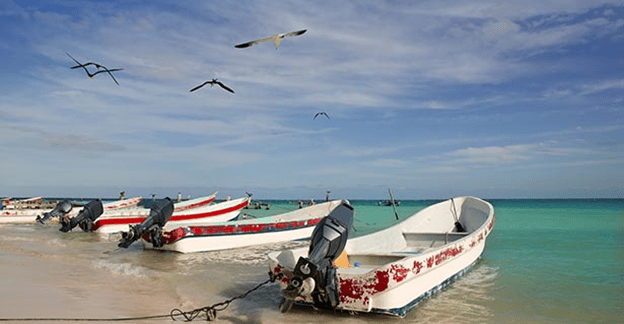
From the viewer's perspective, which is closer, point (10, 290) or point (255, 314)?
point (255, 314)

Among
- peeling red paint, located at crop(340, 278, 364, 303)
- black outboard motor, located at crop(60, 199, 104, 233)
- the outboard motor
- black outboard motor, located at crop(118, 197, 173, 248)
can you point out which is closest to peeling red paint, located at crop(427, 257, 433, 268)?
peeling red paint, located at crop(340, 278, 364, 303)

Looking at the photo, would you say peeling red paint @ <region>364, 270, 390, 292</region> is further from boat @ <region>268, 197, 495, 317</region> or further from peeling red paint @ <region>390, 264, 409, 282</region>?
peeling red paint @ <region>390, 264, 409, 282</region>

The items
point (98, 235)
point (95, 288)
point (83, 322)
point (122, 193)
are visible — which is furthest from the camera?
point (122, 193)

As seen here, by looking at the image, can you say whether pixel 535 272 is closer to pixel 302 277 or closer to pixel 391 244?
pixel 391 244

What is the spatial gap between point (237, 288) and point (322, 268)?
13.7 feet

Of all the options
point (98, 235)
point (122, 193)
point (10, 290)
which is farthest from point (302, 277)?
point (122, 193)

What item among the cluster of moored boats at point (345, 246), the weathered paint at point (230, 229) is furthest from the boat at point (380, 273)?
the weathered paint at point (230, 229)

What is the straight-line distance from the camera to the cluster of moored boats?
5812 millimetres

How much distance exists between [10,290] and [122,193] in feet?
128

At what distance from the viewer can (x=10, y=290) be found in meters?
8.04

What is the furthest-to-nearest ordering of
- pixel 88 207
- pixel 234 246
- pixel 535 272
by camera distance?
pixel 88 207, pixel 234 246, pixel 535 272

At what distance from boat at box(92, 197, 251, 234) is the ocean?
19.3 ft

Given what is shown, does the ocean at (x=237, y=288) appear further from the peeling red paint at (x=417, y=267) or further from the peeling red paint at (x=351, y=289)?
the peeling red paint at (x=417, y=267)

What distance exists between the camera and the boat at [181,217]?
21.5m
